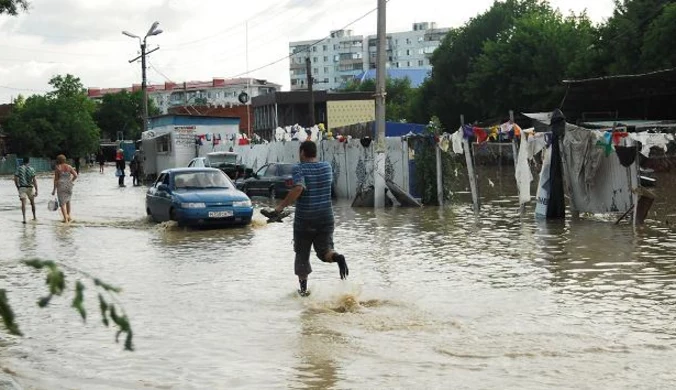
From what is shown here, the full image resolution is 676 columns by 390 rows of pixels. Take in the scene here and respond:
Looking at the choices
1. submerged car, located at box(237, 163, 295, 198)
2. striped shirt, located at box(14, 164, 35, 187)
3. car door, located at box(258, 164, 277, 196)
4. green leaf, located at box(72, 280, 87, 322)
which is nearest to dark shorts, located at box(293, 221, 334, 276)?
green leaf, located at box(72, 280, 87, 322)

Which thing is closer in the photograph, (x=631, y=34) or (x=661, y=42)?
(x=661, y=42)

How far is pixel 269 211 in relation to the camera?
9.74 m

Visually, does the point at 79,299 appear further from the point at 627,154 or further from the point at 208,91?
the point at 208,91

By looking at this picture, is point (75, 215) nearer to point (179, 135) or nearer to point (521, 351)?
point (521, 351)

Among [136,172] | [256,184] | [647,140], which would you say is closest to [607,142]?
[647,140]

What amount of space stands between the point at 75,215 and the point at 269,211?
1601 centimetres

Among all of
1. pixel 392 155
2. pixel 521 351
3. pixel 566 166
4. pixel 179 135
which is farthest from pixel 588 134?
pixel 179 135

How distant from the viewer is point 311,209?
9500 mm

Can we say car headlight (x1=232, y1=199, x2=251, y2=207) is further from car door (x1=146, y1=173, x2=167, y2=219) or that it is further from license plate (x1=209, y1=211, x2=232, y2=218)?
car door (x1=146, y1=173, x2=167, y2=219)

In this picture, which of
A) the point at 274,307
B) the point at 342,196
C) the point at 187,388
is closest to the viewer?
the point at 187,388

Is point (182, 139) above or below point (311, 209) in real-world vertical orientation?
above

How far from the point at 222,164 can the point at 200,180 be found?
55.8 ft

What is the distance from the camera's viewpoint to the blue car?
18297 millimetres

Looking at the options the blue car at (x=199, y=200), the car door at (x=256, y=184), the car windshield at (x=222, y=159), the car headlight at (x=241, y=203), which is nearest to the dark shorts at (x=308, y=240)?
the blue car at (x=199, y=200)
